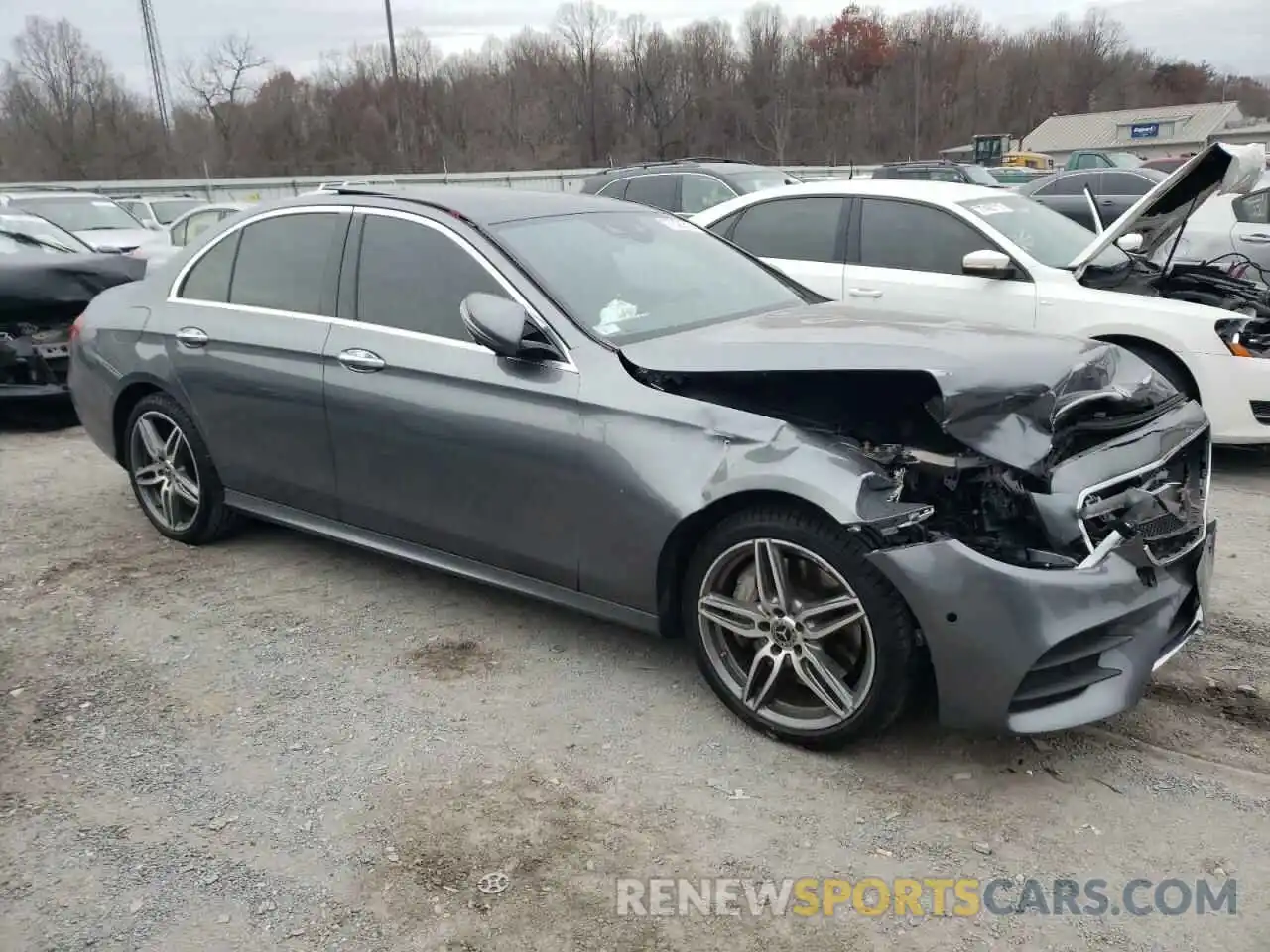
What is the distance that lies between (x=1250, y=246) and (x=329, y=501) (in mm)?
9801

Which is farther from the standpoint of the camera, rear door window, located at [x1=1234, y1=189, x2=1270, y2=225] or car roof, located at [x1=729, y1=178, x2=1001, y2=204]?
rear door window, located at [x1=1234, y1=189, x2=1270, y2=225]

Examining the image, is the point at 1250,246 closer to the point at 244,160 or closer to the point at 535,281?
the point at 535,281

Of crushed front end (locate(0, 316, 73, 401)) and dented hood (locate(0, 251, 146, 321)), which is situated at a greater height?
dented hood (locate(0, 251, 146, 321))

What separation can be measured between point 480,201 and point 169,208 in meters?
18.3

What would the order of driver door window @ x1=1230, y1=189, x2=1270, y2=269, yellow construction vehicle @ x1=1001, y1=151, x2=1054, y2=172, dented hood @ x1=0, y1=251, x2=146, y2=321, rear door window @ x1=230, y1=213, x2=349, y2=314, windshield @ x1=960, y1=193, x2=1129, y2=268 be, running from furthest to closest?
yellow construction vehicle @ x1=1001, y1=151, x2=1054, y2=172, driver door window @ x1=1230, y1=189, x2=1270, y2=269, dented hood @ x1=0, y1=251, x2=146, y2=321, windshield @ x1=960, y1=193, x2=1129, y2=268, rear door window @ x1=230, y1=213, x2=349, y2=314

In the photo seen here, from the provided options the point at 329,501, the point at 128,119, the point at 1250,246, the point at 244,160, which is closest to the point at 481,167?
the point at 244,160

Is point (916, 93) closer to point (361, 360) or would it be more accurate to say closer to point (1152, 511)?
point (361, 360)

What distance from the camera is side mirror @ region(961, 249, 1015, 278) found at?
5965 millimetres

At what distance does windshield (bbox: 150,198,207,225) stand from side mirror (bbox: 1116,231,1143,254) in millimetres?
17910

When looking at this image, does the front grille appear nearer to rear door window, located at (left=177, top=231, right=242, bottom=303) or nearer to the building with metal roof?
rear door window, located at (left=177, top=231, right=242, bottom=303)

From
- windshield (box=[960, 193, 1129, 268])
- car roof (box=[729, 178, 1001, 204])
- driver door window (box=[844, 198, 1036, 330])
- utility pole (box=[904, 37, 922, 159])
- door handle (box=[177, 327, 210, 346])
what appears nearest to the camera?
door handle (box=[177, 327, 210, 346])

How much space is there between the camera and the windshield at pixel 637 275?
3.68 meters

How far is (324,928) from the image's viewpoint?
2.46 metres

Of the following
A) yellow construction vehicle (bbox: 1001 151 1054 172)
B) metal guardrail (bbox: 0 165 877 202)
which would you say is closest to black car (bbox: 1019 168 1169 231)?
metal guardrail (bbox: 0 165 877 202)
